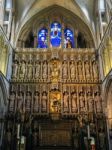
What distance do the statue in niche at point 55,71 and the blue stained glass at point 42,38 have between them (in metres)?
2.54

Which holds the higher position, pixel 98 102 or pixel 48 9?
pixel 48 9

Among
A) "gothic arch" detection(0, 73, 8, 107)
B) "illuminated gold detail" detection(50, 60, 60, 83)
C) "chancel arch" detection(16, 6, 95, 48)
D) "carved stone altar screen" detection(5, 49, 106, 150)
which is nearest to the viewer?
"gothic arch" detection(0, 73, 8, 107)

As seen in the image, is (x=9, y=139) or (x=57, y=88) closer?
(x=9, y=139)

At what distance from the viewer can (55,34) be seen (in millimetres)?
18250

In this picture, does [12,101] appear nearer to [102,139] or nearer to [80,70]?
[80,70]

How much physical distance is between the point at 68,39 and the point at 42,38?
99.8 inches

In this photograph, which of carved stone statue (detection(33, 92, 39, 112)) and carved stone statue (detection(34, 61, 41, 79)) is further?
carved stone statue (detection(34, 61, 41, 79))

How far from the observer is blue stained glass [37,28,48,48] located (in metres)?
17.9

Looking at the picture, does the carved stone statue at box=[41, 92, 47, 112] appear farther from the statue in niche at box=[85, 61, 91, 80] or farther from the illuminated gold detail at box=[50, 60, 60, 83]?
the statue in niche at box=[85, 61, 91, 80]

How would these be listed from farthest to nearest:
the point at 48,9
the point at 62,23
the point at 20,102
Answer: the point at 48,9 → the point at 62,23 → the point at 20,102

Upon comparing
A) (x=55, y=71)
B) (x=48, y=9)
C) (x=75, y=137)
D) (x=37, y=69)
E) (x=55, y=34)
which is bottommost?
(x=75, y=137)

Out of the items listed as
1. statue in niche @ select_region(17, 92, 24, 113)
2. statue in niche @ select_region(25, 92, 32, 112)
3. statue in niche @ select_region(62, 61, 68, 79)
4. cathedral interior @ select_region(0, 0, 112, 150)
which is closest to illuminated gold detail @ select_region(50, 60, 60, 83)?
cathedral interior @ select_region(0, 0, 112, 150)

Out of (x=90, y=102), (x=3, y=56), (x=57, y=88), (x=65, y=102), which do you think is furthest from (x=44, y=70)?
(x=90, y=102)

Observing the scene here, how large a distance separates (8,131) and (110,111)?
24.4 feet
